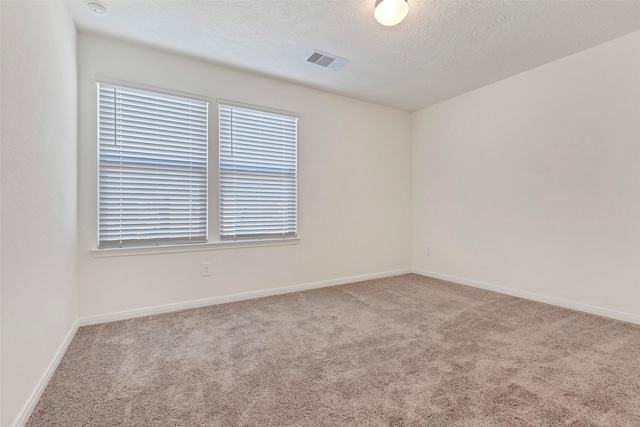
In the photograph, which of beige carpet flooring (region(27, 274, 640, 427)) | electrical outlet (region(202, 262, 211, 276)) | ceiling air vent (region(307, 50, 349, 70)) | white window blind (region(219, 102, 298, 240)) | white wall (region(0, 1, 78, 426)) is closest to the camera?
white wall (region(0, 1, 78, 426))

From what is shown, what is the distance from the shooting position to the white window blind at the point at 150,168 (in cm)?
262

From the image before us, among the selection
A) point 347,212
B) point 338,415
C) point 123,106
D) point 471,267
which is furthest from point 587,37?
point 123,106

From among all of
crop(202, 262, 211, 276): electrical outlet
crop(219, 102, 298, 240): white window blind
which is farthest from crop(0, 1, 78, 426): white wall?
crop(219, 102, 298, 240): white window blind

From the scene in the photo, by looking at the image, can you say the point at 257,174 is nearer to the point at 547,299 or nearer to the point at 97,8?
the point at 97,8

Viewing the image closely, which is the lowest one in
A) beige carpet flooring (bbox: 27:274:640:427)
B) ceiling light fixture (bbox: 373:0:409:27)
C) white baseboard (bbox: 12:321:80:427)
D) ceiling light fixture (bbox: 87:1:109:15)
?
beige carpet flooring (bbox: 27:274:640:427)

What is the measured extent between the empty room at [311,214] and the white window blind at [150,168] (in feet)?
0.06

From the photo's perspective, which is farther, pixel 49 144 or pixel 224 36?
pixel 224 36

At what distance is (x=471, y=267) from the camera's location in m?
3.85

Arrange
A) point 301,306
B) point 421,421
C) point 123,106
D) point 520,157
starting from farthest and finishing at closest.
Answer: point 520,157 → point 301,306 → point 123,106 → point 421,421

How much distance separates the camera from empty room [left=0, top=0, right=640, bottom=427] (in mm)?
1518

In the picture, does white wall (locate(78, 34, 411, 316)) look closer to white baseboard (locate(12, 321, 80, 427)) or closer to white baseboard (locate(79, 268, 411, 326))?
white baseboard (locate(79, 268, 411, 326))

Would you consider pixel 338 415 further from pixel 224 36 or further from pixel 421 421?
pixel 224 36

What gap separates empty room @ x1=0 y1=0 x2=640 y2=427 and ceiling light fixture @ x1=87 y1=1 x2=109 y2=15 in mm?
38

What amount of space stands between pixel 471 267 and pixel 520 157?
149 cm
